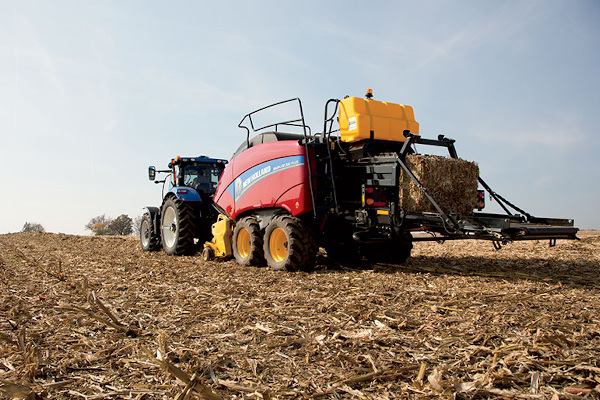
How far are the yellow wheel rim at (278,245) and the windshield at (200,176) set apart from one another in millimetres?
4097

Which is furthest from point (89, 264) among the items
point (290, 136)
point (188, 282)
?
point (290, 136)

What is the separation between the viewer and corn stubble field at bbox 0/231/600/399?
2.76 m

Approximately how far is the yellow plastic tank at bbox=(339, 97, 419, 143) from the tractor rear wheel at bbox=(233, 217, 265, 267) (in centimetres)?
239

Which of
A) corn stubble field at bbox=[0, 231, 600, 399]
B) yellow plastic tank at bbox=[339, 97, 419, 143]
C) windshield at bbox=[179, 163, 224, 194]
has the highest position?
yellow plastic tank at bbox=[339, 97, 419, 143]

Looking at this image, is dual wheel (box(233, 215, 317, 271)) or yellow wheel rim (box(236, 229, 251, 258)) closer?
dual wheel (box(233, 215, 317, 271))

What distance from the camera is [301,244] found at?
23.4 ft

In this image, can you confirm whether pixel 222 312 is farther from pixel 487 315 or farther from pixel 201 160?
pixel 201 160

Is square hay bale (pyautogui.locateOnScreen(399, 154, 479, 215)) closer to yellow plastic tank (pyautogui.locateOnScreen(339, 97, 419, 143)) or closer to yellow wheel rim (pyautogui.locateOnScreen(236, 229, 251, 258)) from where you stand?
yellow plastic tank (pyautogui.locateOnScreen(339, 97, 419, 143))

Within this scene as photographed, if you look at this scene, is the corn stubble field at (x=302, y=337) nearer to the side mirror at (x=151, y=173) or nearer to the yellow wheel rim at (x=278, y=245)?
the yellow wheel rim at (x=278, y=245)

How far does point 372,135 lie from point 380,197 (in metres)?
1.08

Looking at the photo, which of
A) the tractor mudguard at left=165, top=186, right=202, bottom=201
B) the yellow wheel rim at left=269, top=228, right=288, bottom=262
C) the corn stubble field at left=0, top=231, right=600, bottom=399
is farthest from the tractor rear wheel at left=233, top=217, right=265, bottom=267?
the tractor mudguard at left=165, top=186, right=202, bottom=201

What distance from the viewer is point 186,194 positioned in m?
10.7

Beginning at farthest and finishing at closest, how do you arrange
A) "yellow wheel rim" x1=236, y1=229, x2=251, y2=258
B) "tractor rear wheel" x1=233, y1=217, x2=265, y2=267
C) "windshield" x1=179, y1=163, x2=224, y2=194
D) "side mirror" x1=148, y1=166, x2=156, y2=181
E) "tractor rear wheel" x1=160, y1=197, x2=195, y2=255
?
"side mirror" x1=148, y1=166, x2=156, y2=181 < "windshield" x1=179, y1=163, x2=224, y2=194 < "tractor rear wheel" x1=160, y1=197, x2=195, y2=255 < "yellow wheel rim" x1=236, y1=229, x2=251, y2=258 < "tractor rear wheel" x1=233, y1=217, x2=265, y2=267

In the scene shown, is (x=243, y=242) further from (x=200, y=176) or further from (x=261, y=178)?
(x=200, y=176)
